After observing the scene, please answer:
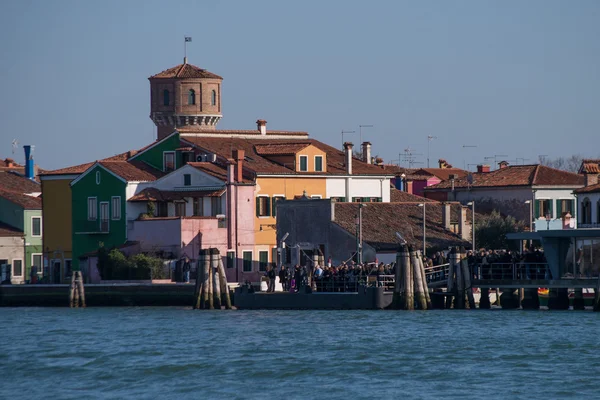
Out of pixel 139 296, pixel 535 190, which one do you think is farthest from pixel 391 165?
pixel 139 296

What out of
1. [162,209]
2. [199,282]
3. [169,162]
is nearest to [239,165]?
[162,209]

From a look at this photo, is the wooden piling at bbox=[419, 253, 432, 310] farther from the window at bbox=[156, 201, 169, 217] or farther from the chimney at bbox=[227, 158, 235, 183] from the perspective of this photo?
the window at bbox=[156, 201, 169, 217]

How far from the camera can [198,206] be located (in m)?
74.2

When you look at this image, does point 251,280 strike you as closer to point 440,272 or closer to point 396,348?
point 440,272

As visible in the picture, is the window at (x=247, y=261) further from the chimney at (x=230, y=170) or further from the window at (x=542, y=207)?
the window at (x=542, y=207)

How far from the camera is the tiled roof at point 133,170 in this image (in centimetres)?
7601

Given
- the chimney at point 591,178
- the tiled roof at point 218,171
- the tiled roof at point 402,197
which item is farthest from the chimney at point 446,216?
the tiled roof at point 218,171

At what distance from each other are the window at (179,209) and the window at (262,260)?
3.87 m

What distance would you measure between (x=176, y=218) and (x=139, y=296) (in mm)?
5518

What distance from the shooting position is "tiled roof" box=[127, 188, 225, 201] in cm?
7375

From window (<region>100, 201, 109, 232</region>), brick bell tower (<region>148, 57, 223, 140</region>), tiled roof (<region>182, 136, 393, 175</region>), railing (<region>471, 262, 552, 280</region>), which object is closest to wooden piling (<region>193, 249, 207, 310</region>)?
Result: railing (<region>471, 262, 552, 280</region>)

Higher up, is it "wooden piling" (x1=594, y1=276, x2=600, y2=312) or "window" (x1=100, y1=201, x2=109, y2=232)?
"window" (x1=100, y1=201, x2=109, y2=232)

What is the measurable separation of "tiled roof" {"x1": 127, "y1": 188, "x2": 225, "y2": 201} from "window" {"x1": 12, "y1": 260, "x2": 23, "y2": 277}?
9958 millimetres

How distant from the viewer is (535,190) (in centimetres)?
7831
